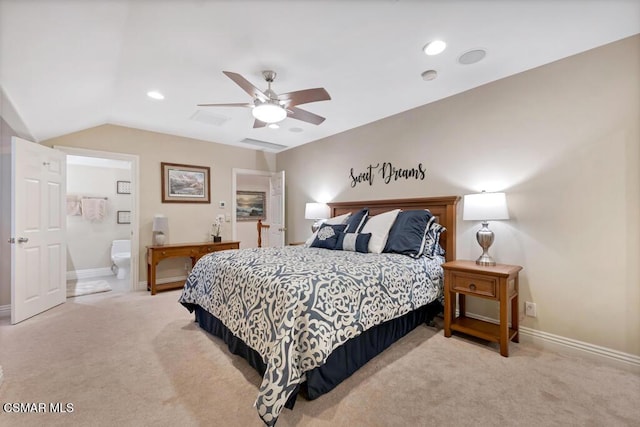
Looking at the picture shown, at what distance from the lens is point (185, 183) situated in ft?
15.3

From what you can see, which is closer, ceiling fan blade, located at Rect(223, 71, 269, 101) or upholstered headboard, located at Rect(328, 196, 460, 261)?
ceiling fan blade, located at Rect(223, 71, 269, 101)

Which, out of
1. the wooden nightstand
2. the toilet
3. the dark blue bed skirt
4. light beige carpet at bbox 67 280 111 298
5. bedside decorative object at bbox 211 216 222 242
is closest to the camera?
the dark blue bed skirt

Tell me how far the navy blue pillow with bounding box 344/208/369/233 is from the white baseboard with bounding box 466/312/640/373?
1855 millimetres

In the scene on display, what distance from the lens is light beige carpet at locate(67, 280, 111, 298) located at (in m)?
4.08

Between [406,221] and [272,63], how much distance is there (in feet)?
6.75

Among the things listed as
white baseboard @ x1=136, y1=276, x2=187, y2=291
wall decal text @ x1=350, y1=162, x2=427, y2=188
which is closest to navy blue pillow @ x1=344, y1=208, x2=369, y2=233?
wall decal text @ x1=350, y1=162, x2=427, y2=188

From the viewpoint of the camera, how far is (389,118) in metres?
3.69

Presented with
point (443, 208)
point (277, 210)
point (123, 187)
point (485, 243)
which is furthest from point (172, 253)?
point (485, 243)

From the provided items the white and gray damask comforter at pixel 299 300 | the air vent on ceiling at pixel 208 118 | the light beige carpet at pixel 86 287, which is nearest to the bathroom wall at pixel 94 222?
the light beige carpet at pixel 86 287

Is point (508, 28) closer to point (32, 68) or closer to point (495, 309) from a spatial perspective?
point (495, 309)

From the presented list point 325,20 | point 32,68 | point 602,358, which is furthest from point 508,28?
point 32,68

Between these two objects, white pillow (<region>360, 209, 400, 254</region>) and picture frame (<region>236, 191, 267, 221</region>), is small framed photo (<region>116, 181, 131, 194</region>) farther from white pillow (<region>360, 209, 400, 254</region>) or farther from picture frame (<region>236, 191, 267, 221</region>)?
white pillow (<region>360, 209, 400, 254</region>)

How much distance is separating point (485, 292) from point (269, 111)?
243 cm

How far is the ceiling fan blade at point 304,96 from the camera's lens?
220 centimetres
